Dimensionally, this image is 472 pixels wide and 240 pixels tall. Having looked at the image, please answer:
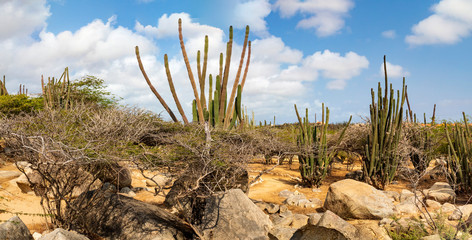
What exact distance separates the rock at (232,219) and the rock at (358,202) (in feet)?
6.14

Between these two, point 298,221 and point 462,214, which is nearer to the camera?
point 462,214

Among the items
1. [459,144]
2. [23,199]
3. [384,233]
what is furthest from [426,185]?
[23,199]

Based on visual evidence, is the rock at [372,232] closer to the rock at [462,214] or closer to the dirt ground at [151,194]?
the rock at [462,214]

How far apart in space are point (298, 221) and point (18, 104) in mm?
15472

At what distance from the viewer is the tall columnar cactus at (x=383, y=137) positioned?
1016cm

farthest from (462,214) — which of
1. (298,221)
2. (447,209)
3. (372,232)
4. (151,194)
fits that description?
(151,194)

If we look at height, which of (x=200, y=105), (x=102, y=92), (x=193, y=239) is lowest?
Answer: (x=193, y=239)

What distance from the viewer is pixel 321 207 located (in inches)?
335

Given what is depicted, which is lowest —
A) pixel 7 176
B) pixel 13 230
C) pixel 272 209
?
pixel 272 209

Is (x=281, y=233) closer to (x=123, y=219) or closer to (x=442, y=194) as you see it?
(x=123, y=219)

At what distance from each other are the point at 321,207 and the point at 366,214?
1.49 m

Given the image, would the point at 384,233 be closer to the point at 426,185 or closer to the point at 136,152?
the point at 136,152

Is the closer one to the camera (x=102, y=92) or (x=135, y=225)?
(x=135, y=225)

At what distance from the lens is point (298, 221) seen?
733 centimetres
